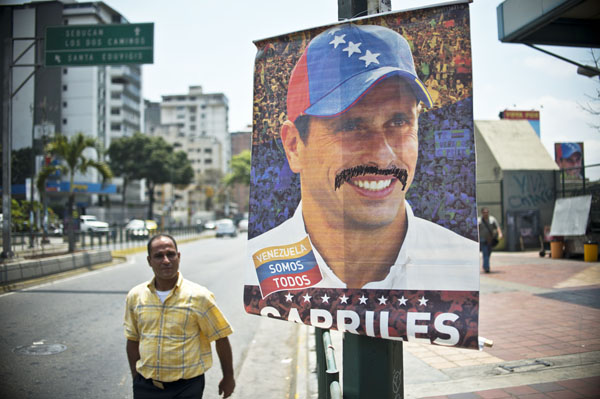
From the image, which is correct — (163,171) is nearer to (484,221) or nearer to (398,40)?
(484,221)

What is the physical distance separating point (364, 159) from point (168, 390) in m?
1.68

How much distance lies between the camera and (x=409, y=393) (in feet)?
14.1

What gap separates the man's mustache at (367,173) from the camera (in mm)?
2227

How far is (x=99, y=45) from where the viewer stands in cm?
1334

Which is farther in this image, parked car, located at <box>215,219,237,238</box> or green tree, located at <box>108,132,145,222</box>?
green tree, located at <box>108,132,145,222</box>

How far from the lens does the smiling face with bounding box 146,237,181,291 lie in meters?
2.68

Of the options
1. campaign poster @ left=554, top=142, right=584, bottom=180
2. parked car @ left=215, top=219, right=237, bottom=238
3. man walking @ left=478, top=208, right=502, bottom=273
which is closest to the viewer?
man walking @ left=478, top=208, right=502, bottom=273

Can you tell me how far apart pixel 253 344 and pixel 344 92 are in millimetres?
5743

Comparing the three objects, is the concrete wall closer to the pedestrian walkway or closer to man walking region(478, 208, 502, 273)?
the pedestrian walkway

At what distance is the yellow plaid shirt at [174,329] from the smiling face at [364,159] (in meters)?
0.87

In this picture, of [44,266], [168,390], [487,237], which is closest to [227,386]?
[168,390]

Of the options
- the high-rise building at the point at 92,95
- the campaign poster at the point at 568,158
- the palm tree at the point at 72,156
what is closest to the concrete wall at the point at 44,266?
the palm tree at the point at 72,156

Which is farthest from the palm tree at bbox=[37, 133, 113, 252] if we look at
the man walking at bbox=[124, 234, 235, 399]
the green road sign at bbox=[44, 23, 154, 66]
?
the man walking at bbox=[124, 234, 235, 399]

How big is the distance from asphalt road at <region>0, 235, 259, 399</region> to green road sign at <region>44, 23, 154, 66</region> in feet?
20.5
